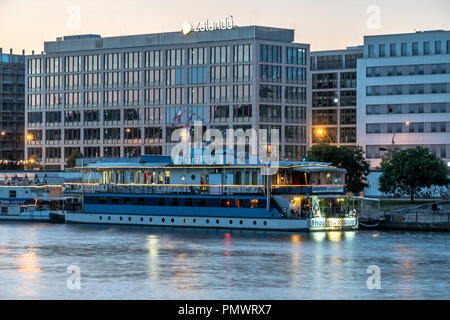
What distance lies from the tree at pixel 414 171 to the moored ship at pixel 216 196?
→ 1774 centimetres

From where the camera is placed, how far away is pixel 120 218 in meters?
96.6

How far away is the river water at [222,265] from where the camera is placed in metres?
53.0

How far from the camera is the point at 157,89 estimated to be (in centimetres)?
17175

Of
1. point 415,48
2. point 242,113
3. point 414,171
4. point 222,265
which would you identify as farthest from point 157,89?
point 222,265

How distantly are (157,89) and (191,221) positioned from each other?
82.6 metres

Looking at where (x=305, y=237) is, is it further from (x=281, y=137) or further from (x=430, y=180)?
(x=281, y=137)

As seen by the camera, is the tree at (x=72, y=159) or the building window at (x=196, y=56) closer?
the tree at (x=72, y=159)

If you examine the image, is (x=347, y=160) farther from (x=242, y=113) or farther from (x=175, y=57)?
(x=175, y=57)

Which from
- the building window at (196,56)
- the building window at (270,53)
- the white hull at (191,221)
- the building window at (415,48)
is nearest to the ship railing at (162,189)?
the white hull at (191,221)

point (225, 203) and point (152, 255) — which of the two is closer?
point (152, 255)

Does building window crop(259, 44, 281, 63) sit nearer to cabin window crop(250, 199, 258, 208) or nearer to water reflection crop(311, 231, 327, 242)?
cabin window crop(250, 199, 258, 208)

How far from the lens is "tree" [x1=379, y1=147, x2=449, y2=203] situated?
10819 cm

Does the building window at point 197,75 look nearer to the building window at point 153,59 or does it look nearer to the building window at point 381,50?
the building window at point 153,59
